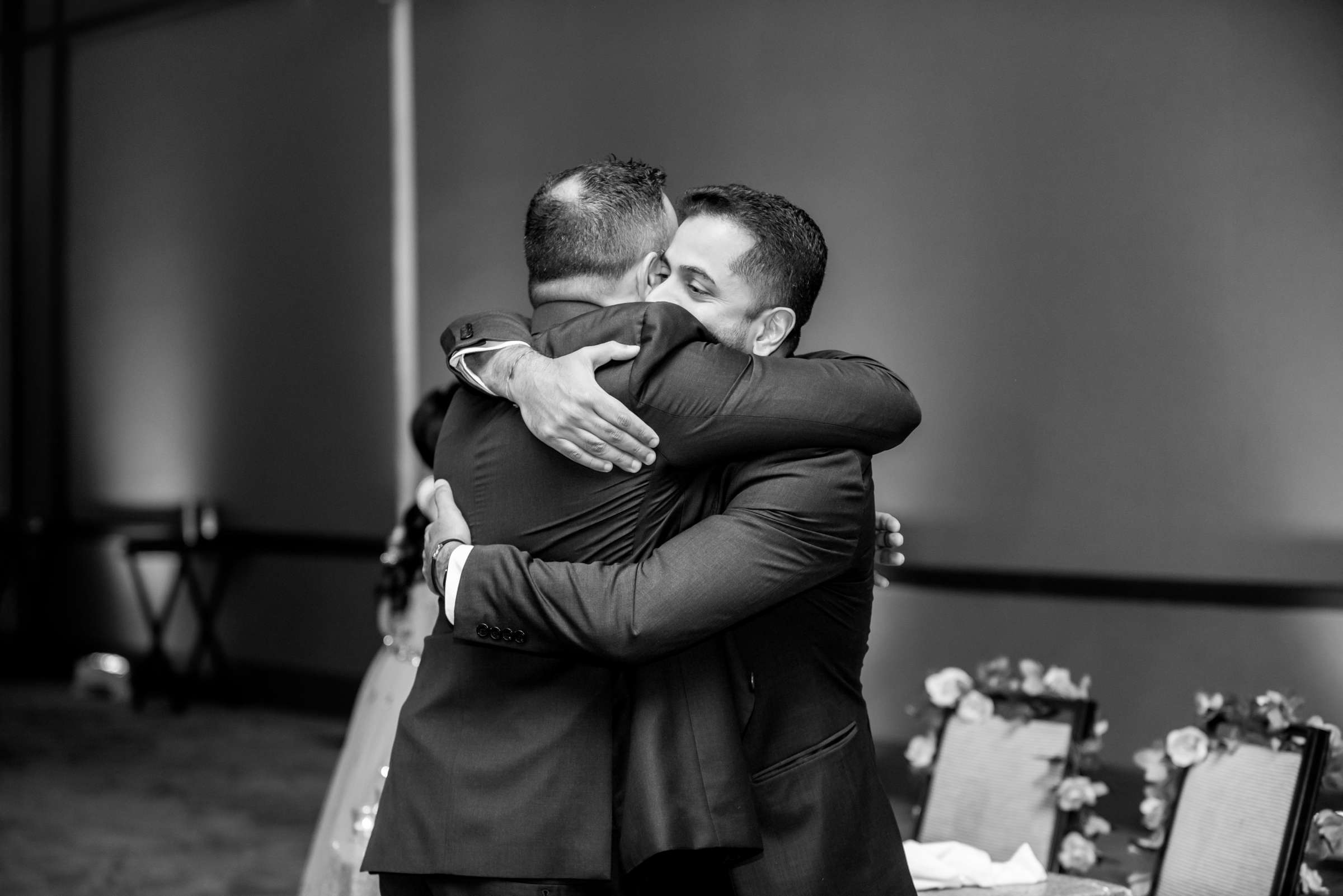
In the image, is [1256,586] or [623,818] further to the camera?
[1256,586]

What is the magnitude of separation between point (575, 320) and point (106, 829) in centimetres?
420

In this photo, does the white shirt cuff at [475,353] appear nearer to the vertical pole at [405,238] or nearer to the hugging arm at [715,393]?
the hugging arm at [715,393]

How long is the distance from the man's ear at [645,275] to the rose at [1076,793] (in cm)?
205

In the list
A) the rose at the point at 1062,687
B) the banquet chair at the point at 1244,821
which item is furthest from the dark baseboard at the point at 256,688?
the banquet chair at the point at 1244,821

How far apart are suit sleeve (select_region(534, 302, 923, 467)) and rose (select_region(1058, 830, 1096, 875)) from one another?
1.99 m

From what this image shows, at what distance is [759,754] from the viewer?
167cm

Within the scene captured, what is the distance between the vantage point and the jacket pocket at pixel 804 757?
1670mm

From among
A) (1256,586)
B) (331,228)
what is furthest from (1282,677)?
(331,228)

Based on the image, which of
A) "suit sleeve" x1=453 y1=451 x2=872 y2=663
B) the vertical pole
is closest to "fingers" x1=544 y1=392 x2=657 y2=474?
"suit sleeve" x1=453 y1=451 x2=872 y2=663

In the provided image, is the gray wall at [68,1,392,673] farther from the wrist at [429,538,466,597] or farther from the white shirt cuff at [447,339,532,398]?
the wrist at [429,538,466,597]

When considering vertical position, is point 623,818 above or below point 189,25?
below

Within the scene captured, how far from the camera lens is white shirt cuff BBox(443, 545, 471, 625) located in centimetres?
155

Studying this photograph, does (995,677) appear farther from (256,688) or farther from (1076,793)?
(256,688)

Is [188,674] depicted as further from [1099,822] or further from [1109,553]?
[1099,822]
